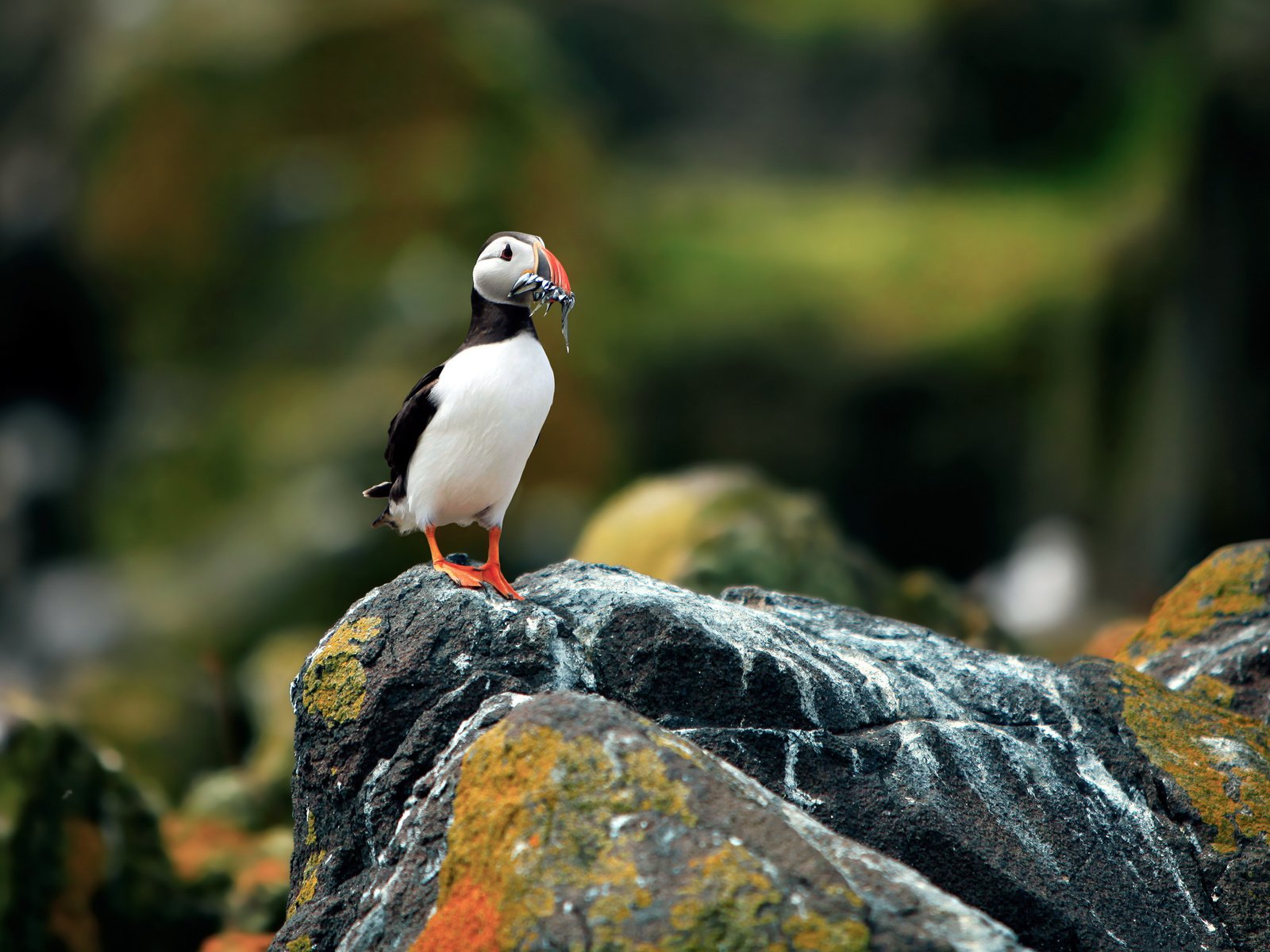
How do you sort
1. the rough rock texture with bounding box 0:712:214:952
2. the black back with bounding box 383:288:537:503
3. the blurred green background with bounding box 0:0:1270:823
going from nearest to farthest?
the black back with bounding box 383:288:537:503 → the rough rock texture with bounding box 0:712:214:952 → the blurred green background with bounding box 0:0:1270:823

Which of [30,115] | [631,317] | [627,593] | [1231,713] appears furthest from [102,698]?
[30,115]

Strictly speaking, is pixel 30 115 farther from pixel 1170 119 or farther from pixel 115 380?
pixel 1170 119

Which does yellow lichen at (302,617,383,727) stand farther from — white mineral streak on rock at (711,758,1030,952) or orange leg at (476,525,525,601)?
white mineral streak on rock at (711,758,1030,952)

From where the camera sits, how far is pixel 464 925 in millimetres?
4086

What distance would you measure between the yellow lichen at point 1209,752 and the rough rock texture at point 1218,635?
0.32 metres

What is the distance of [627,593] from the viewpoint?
5.29 metres

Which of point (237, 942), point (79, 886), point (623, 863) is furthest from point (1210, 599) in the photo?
point (79, 886)

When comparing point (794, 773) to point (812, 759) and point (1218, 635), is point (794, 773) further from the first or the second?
point (1218, 635)

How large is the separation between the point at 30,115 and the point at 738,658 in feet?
76.6

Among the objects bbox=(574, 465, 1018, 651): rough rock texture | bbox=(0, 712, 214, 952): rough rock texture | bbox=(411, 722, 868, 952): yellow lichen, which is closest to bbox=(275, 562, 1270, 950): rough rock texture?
bbox=(411, 722, 868, 952): yellow lichen

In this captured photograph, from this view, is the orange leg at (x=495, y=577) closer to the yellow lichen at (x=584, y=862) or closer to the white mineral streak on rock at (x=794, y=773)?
the yellow lichen at (x=584, y=862)

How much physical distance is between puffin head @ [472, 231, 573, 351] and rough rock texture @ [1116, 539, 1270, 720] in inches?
126

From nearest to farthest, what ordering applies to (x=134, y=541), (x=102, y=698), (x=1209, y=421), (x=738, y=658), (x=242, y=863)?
(x=738, y=658)
(x=242, y=863)
(x=102, y=698)
(x=1209, y=421)
(x=134, y=541)

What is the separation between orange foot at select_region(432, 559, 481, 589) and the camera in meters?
5.23
